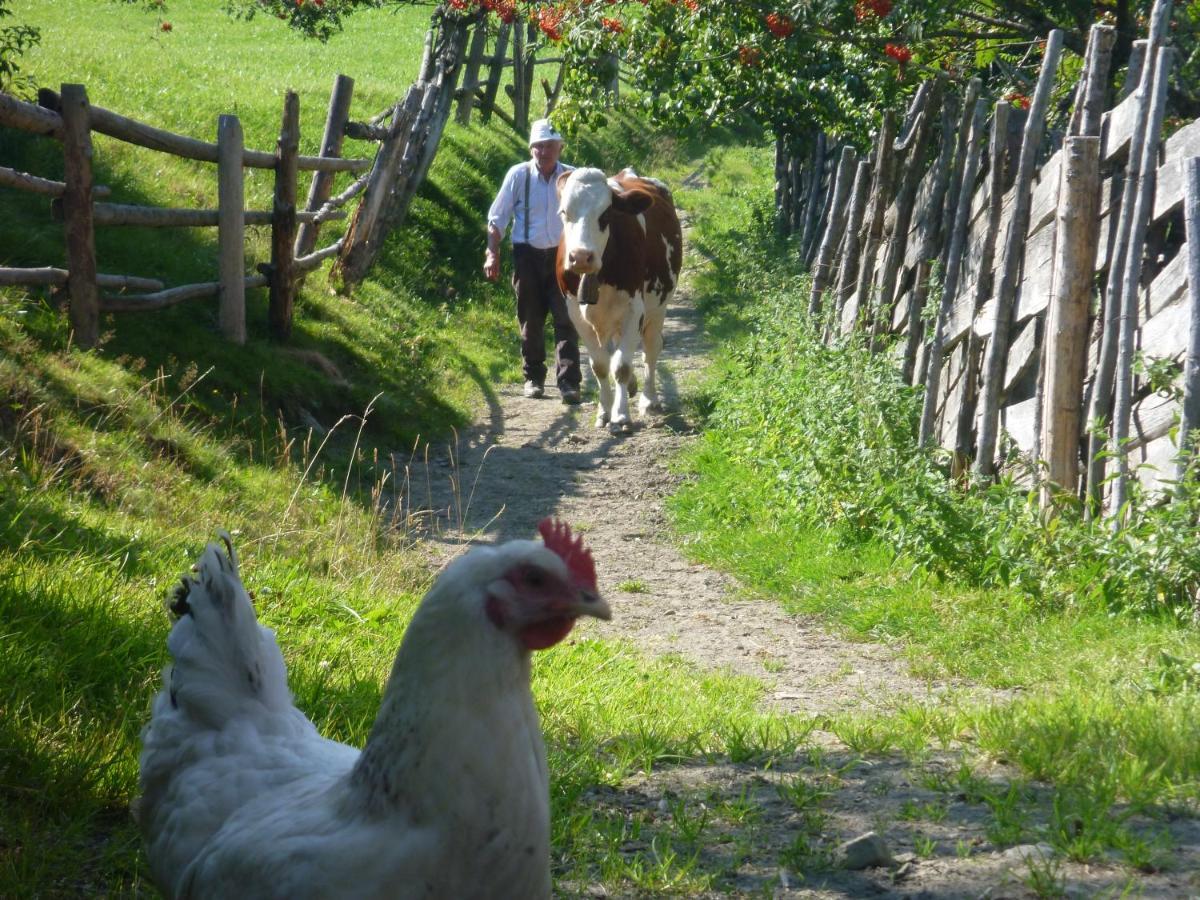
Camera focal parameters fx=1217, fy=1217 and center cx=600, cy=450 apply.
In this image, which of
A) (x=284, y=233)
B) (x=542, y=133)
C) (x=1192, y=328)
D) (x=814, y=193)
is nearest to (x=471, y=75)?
(x=814, y=193)

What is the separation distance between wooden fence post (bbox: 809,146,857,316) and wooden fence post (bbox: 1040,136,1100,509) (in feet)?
16.1

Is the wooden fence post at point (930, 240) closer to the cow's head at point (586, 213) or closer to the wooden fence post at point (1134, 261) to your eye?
the wooden fence post at point (1134, 261)

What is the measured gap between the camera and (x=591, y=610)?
231 cm

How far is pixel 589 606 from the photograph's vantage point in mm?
2311

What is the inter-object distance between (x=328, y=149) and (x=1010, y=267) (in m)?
7.44

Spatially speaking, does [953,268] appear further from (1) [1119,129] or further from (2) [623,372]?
(2) [623,372]

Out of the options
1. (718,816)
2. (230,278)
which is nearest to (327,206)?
(230,278)

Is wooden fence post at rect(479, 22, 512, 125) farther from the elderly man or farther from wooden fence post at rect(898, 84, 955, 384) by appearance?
wooden fence post at rect(898, 84, 955, 384)

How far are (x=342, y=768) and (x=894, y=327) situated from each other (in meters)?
6.78

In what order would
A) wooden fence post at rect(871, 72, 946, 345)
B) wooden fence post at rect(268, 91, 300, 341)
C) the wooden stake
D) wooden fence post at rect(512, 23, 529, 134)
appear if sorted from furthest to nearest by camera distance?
wooden fence post at rect(512, 23, 529, 134) < wooden fence post at rect(268, 91, 300, 341) < wooden fence post at rect(871, 72, 946, 345) < the wooden stake

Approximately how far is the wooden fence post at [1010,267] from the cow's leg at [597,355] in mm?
4609

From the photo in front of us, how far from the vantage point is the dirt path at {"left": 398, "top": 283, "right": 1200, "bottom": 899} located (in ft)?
10.8

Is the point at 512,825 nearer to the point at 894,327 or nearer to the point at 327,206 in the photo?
the point at 894,327

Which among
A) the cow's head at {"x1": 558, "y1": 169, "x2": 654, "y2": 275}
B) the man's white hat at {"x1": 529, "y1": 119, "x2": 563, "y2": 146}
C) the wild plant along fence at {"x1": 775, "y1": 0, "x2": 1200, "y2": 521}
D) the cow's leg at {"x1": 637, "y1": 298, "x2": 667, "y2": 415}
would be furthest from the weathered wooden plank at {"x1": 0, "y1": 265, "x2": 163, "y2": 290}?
the wild plant along fence at {"x1": 775, "y1": 0, "x2": 1200, "y2": 521}
